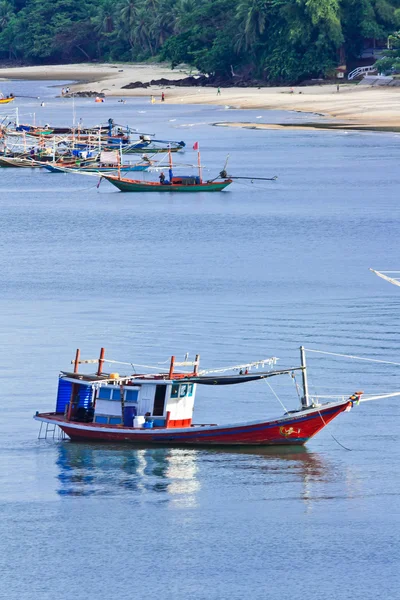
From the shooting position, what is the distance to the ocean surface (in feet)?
91.4

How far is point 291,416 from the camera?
33344 millimetres

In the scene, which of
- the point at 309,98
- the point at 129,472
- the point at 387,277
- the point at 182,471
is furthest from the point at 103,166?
the point at 182,471

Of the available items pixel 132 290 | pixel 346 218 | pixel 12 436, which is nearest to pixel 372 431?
pixel 12 436

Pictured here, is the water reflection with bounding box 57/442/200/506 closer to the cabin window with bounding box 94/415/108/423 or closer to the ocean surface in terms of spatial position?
the ocean surface

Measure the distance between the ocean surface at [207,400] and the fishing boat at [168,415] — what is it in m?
0.44

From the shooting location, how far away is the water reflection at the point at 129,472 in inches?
1238

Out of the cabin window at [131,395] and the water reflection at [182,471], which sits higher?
the cabin window at [131,395]

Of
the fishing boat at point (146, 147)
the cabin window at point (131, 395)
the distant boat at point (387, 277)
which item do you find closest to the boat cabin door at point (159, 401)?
the cabin window at point (131, 395)

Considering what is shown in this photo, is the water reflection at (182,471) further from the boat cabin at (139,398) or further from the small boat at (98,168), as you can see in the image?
the small boat at (98,168)

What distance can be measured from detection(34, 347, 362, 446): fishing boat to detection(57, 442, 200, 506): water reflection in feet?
1.38

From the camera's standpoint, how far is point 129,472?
32594mm

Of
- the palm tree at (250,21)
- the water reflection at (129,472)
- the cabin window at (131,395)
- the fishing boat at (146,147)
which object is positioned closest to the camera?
the water reflection at (129,472)

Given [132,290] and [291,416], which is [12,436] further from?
[132,290]

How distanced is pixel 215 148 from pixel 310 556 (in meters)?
91.2
